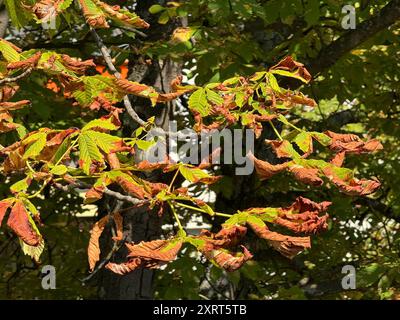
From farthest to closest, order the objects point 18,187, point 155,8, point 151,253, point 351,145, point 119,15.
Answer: point 155,8, point 119,15, point 351,145, point 18,187, point 151,253

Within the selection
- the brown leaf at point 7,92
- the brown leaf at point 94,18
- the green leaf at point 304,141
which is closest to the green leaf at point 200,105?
the green leaf at point 304,141

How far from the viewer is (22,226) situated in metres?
3.03

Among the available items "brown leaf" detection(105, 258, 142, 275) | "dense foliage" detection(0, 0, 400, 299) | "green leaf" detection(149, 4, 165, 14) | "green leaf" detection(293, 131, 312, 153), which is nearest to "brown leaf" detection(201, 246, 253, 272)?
"dense foliage" detection(0, 0, 400, 299)

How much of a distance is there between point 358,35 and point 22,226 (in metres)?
3.91

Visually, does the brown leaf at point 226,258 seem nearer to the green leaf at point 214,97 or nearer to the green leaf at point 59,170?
the green leaf at point 59,170

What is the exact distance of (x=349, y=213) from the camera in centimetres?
822

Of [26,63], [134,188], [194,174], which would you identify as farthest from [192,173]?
[26,63]

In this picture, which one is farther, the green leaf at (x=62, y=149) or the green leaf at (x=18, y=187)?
the green leaf at (x=62, y=149)

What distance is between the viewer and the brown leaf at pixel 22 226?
3.00m

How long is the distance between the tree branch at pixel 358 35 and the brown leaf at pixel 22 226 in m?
3.79

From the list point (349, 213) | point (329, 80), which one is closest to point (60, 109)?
point (329, 80)

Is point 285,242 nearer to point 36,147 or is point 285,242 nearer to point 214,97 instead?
point 214,97

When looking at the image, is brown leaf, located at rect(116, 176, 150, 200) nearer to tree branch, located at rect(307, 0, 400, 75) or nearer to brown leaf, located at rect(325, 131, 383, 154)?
brown leaf, located at rect(325, 131, 383, 154)
